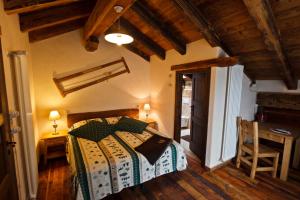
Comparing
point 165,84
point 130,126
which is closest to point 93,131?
point 130,126

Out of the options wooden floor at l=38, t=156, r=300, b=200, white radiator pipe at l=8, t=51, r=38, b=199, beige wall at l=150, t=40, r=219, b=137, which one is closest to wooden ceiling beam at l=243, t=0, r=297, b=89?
beige wall at l=150, t=40, r=219, b=137

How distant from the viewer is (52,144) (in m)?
2.98

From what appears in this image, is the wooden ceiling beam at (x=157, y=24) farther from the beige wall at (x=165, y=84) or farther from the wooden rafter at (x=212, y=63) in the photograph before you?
the wooden rafter at (x=212, y=63)

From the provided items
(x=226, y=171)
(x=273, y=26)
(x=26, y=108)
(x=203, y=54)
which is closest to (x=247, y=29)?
(x=273, y=26)

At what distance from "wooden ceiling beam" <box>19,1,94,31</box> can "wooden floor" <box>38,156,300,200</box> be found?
227cm

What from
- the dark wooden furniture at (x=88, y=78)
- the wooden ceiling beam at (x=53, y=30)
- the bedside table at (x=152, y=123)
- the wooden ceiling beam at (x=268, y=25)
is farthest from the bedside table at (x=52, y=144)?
the wooden ceiling beam at (x=268, y=25)

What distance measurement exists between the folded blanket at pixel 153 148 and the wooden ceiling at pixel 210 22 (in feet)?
5.80

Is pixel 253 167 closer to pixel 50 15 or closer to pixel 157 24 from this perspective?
pixel 157 24

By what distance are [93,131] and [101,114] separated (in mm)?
973

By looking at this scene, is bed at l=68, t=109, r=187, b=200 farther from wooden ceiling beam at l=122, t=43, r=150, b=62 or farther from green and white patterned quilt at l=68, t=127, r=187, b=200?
wooden ceiling beam at l=122, t=43, r=150, b=62

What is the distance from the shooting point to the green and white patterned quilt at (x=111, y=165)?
1.82 m

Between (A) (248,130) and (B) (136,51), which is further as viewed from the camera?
(B) (136,51)

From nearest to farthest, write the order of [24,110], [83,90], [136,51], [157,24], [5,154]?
[5,154], [24,110], [157,24], [83,90], [136,51]

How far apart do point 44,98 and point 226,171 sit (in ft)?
12.3
